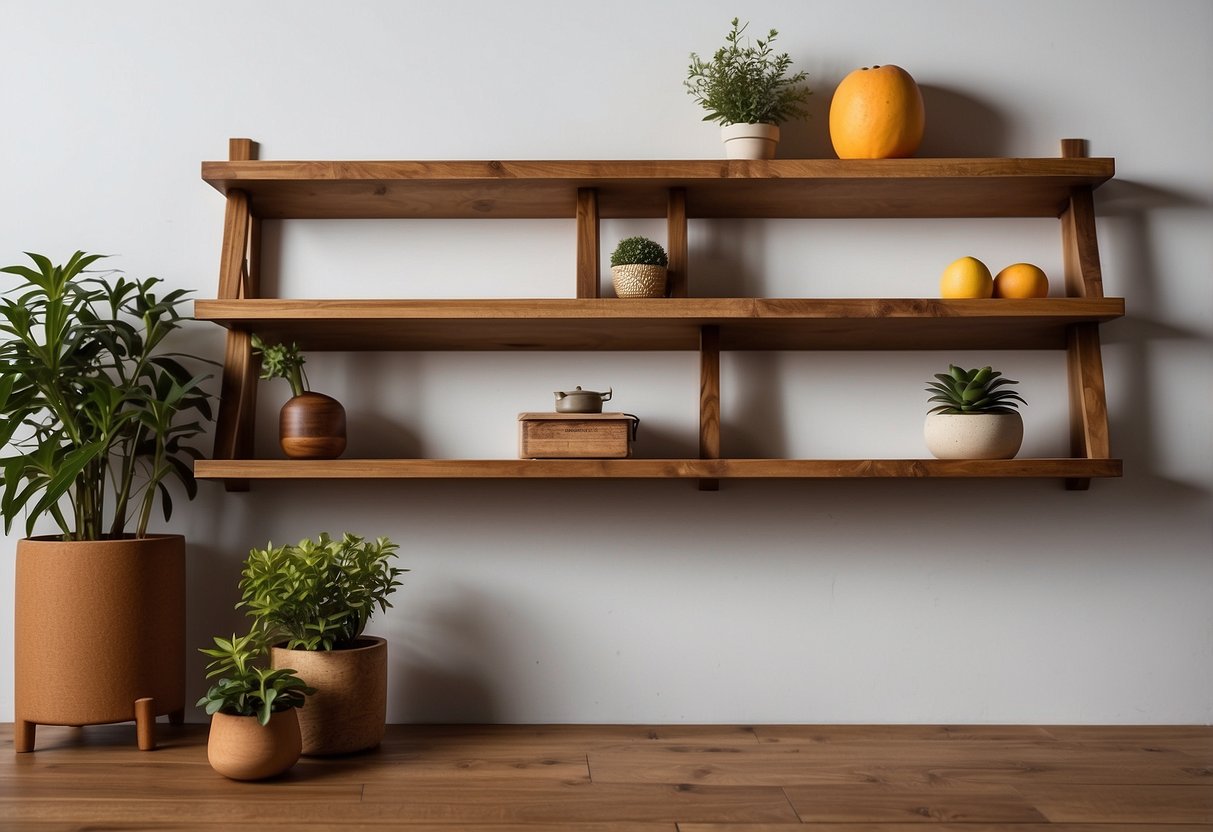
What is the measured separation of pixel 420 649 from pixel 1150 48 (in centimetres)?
222

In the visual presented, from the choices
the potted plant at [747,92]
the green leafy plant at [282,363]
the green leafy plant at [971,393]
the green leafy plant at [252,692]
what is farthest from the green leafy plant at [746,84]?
the green leafy plant at [252,692]

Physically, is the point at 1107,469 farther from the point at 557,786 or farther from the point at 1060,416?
the point at 557,786

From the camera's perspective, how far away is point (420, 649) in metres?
2.37

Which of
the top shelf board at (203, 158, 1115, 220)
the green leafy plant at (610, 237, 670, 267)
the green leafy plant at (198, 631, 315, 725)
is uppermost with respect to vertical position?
the top shelf board at (203, 158, 1115, 220)

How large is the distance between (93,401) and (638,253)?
1181 mm

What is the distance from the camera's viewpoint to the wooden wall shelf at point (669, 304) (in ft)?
6.98

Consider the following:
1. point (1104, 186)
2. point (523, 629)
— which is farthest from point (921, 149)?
point (523, 629)

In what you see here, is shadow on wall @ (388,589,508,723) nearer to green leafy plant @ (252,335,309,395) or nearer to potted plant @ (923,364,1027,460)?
green leafy plant @ (252,335,309,395)

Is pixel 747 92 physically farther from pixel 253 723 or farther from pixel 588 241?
pixel 253 723

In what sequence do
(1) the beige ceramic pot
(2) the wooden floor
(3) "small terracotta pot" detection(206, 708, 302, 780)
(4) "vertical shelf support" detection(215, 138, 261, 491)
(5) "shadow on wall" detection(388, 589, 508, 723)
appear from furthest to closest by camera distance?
(5) "shadow on wall" detection(388, 589, 508, 723) → (4) "vertical shelf support" detection(215, 138, 261, 491) → (1) the beige ceramic pot → (3) "small terracotta pot" detection(206, 708, 302, 780) → (2) the wooden floor

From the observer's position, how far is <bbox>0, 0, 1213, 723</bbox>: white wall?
2365 millimetres

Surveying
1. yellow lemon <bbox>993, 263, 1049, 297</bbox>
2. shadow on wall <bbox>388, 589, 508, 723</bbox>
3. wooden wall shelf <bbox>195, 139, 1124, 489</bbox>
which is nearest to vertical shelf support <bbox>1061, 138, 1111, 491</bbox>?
wooden wall shelf <bbox>195, 139, 1124, 489</bbox>

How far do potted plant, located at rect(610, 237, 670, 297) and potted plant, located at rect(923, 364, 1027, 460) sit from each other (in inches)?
25.0

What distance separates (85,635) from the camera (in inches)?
80.3
